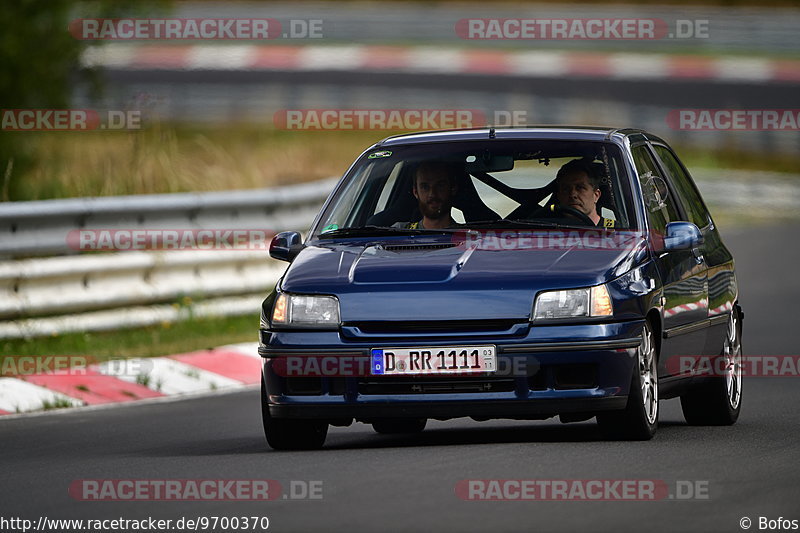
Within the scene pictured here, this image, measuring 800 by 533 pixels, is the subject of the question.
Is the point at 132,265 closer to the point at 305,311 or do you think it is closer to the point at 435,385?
the point at 305,311

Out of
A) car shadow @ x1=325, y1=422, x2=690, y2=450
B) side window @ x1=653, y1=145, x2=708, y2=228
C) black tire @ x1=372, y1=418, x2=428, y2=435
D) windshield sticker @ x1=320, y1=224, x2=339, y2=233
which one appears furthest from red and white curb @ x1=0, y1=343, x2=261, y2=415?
side window @ x1=653, y1=145, x2=708, y2=228

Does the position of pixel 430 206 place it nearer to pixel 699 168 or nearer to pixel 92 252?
pixel 92 252

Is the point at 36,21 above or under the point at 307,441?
above

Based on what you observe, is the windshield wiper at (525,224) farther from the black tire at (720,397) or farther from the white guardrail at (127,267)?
the white guardrail at (127,267)

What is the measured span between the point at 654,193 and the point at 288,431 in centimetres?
241

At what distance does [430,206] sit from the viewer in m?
9.49

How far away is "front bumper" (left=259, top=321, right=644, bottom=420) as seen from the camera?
8.32 meters

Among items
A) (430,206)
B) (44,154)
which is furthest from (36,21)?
(430,206)

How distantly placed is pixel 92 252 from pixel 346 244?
20.0 feet

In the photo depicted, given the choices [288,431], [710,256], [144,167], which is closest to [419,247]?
[288,431]

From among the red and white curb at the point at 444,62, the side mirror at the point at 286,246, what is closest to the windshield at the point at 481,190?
the side mirror at the point at 286,246

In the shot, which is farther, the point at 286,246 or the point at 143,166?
the point at 143,166

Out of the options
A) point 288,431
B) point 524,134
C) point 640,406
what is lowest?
point 288,431

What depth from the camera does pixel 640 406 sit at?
859 cm
